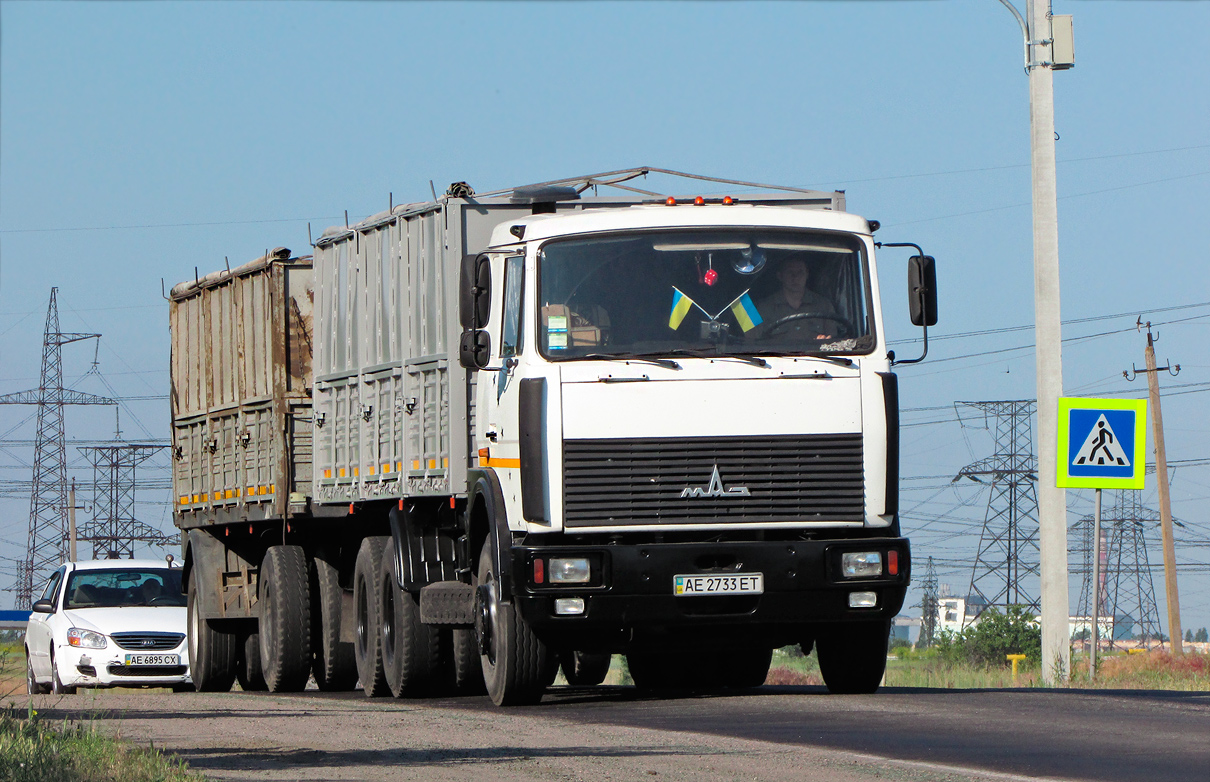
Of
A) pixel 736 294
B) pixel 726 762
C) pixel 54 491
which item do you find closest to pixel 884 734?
pixel 726 762

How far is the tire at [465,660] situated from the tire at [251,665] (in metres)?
5.14

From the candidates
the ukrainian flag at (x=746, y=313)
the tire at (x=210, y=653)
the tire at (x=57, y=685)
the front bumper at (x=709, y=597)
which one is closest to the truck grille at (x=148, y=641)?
the tire at (x=57, y=685)

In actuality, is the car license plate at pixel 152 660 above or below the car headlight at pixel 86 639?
below

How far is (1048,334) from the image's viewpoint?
1925 centimetres

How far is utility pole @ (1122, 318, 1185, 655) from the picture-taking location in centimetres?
4159

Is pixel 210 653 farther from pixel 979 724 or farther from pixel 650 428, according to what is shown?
pixel 979 724

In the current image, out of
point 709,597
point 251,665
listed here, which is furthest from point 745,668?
point 251,665

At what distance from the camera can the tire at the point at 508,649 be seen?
13289 mm

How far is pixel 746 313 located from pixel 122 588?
12540 mm

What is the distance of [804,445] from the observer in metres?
12.6

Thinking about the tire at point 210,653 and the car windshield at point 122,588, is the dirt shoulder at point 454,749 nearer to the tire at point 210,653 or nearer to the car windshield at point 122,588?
the tire at point 210,653

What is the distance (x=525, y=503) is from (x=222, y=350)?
8.58m

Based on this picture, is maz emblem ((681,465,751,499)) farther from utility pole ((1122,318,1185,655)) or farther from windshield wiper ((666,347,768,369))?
utility pole ((1122,318,1185,655))

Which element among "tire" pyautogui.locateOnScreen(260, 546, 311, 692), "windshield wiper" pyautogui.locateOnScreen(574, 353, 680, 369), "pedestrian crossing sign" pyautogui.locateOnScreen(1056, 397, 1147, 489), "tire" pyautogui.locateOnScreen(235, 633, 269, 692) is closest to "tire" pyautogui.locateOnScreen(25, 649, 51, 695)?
"tire" pyautogui.locateOnScreen(235, 633, 269, 692)
